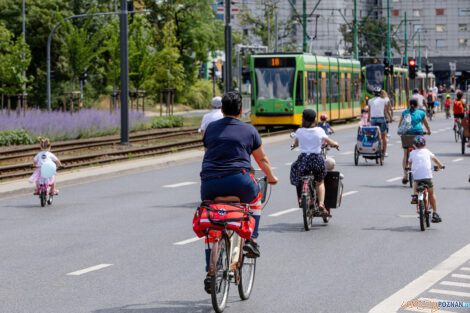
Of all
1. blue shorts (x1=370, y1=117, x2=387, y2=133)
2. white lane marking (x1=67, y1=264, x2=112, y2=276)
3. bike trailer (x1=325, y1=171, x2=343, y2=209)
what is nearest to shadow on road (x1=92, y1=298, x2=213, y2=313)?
white lane marking (x1=67, y1=264, x2=112, y2=276)

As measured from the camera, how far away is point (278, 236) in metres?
11.6

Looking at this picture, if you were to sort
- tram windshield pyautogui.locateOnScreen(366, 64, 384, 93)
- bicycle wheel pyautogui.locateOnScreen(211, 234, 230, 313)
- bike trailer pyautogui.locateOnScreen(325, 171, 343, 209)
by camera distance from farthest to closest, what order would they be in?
tram windshield pyautogui.locateOnScreen(366, 64, 384, 93) < bike trailer pyautogui.locateOnScreen(325, 171, 343, 209) < bicycle wheel pyautogui.locateOnScreen(211, 234, 230, 313)

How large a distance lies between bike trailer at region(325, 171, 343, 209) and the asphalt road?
338 millimetres

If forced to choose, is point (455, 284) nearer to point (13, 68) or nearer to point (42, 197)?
point (42, 197)

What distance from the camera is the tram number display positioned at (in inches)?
1458

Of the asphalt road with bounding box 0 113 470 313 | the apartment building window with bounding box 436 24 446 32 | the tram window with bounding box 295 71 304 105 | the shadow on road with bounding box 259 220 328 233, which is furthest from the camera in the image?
the apartment building window with bounding box 436 24 446 32

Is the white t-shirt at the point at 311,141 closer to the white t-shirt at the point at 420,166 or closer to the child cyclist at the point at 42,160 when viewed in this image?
the white t-shirt at the point at 420,166

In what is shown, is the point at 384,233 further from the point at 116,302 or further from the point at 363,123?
the point at 363,123

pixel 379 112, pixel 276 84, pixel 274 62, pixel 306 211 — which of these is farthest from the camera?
pixel 276 84

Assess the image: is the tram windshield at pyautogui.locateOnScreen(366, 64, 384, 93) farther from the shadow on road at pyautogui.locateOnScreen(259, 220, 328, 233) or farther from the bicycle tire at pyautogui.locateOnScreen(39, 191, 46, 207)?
the shadow on road at pyautogui.locateOnScreen(259, 220, 328, 233)

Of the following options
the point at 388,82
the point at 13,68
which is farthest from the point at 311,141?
the point at 388,82

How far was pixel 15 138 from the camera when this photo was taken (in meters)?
30.0

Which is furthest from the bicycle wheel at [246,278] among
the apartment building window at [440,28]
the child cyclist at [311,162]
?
the apartment building window at [440,28]

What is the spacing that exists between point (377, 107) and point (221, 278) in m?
15.6
